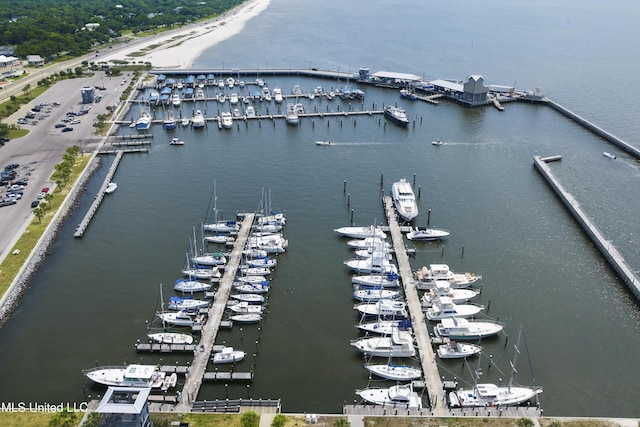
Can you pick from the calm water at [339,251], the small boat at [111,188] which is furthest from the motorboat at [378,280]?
the small boat at [111,188]

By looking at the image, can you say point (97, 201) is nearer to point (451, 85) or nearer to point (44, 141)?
point (44, 141)

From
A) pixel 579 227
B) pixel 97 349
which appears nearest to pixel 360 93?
pixel 579 227

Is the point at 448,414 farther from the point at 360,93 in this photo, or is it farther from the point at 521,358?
the point at 360,93

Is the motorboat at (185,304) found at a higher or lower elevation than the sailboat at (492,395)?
higher

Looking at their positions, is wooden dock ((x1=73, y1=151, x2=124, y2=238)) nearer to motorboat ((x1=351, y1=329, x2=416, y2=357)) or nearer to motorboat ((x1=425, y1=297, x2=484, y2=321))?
motorboat ((x1=351, y1=329, x2=416, y2=357))

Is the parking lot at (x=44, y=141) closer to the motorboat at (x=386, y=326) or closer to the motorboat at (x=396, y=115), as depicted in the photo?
the motorboat at (x=386, y=326)
